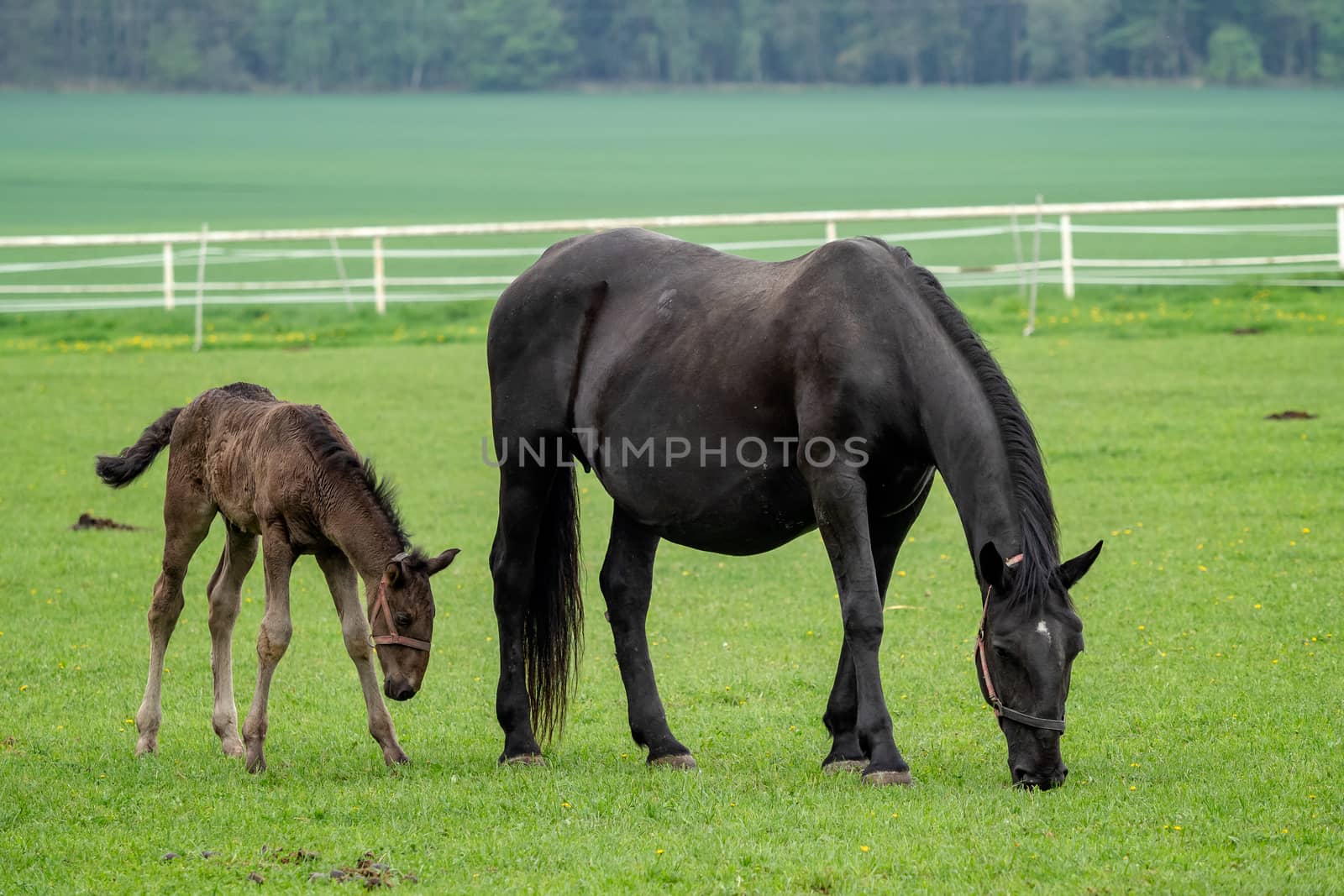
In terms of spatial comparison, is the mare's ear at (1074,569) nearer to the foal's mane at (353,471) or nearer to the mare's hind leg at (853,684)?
the mare's hind leg at (853,684)

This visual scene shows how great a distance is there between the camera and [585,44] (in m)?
127

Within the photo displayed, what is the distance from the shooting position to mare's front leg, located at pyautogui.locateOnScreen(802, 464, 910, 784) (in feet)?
18.7

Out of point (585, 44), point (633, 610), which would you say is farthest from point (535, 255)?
point (585, 44)

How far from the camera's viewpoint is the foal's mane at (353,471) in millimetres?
6113

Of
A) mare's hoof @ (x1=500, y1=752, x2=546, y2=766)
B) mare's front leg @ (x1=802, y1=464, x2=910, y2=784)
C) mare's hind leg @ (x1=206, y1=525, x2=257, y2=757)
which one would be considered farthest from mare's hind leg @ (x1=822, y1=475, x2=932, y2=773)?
mare's hind leg @ (x1=206, y1=525, x2=257, y2=757)

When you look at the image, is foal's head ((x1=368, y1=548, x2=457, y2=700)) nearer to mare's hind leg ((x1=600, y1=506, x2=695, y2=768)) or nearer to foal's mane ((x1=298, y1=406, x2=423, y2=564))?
foal's mane ((x1=298, y1=406, x2=423, y2=564))

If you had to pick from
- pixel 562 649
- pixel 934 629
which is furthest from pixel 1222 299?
pixel 562 649

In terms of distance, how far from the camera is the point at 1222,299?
23391 millimetres

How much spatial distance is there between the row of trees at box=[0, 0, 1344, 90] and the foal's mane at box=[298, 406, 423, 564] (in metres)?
113

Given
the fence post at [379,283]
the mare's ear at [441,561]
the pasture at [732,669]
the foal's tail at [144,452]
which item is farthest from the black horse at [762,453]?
the fence post at [379,283]

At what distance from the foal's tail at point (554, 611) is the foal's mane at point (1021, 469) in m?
2.09

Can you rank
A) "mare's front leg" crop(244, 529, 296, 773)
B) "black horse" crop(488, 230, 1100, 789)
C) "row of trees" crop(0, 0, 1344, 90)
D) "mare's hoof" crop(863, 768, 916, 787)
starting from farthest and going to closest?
1. "row of trees" crop(0, 0, 1344, 90)
2. "mare's front leg" crop(244, 529, 296, 773)
3. "mare's hoof" crop(863, 768, 916, 787)
4. "black horse" crop(488, 230, 1100, 789)

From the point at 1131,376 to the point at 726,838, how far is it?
14.1m

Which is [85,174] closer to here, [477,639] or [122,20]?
[122,20]
